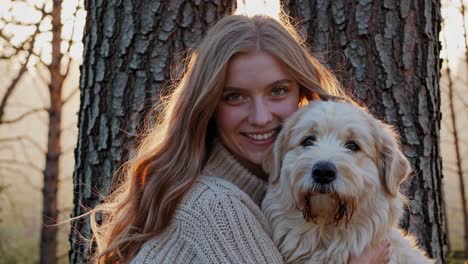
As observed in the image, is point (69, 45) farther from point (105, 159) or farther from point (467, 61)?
point (467, 61)

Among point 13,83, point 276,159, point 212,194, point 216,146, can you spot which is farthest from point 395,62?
point 13,83

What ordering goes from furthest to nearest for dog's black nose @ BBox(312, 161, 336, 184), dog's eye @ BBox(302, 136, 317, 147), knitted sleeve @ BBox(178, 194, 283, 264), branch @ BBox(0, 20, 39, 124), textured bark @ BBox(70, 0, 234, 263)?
branch @ BBox(0, 20, 39, 124) < textured bark @ BBox(70, 0, 234, 263) < dog's eye @ BBox(302, 136, 317, 147) < knitted sleeve @ BBox(178, 194, 283, 264) < dog's black nose @ BBox(312, 161, 336, 184)

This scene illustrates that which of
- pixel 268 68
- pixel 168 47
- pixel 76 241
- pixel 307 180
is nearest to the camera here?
pixel 307 180

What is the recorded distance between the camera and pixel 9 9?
799cm

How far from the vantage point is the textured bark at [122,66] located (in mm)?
4852

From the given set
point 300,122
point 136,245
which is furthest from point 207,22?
point 136,245

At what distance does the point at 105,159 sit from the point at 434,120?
96.9 inches

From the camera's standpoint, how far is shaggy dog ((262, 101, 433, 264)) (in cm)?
388

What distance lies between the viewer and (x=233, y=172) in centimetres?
420

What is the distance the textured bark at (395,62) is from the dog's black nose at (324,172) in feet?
5.00

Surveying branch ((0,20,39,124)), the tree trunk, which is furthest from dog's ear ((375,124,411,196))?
branch ((0,20,39,124))

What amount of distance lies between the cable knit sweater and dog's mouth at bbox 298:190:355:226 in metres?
0.30

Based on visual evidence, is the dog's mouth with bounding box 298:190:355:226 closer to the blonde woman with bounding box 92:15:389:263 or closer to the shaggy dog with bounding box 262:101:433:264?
the shaggy dog with bounding box 262:101:433:264

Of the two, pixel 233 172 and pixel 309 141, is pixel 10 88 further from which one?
pixel 309 141
